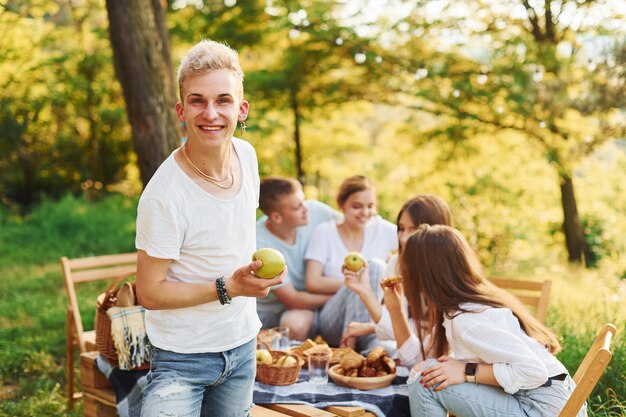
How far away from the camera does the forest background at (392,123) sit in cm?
936

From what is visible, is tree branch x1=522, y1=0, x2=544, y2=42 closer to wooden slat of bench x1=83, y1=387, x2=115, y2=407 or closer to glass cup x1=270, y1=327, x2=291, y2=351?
glass cup x1=270, y1=327, x2=291, y2=351

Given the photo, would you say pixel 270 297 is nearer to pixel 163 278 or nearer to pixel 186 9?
pixel 163 278

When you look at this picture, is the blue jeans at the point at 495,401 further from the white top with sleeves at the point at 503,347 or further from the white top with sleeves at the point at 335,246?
the white top with sleeves at the point at 335,246

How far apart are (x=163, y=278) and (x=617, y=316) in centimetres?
359

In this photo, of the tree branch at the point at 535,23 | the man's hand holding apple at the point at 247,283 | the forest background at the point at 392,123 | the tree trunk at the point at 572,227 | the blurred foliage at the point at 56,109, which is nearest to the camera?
the man's hand holding apple at the point at 247,283

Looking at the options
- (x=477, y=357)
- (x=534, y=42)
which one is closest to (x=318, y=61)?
(x=534, y=42)

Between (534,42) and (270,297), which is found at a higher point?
(534,42)

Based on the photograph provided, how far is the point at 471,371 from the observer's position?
2.97 metres

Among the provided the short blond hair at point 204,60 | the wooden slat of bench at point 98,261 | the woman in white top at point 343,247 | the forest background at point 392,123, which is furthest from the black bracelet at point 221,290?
the forest background at point 392,123

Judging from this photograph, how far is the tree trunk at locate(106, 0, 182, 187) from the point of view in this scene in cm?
490

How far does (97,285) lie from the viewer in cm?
802

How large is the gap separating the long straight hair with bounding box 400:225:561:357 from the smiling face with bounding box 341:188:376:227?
58.8 inches

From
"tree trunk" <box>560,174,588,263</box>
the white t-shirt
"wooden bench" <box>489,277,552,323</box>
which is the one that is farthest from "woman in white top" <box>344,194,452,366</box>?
"tree trunk" <box>560,174,588,263</box>

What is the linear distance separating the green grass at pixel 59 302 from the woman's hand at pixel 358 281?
1.35m
